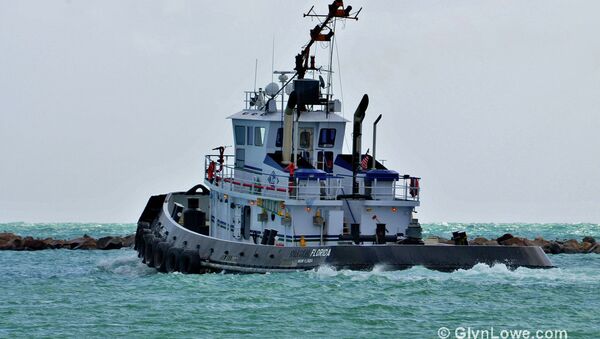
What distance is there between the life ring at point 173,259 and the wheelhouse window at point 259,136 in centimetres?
397

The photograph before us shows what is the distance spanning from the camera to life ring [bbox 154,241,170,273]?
44062mm

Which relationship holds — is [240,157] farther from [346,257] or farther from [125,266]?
[346,257]

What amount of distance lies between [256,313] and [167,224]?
45.0ft

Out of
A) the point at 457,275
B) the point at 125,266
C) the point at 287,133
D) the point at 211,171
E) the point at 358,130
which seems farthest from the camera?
the point at 125,266

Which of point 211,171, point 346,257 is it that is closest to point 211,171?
point 211,171

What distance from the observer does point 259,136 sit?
4369 cm

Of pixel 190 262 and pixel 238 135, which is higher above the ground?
pixel 238 135

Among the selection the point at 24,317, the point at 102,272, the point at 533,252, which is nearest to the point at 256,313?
the point at 24,317

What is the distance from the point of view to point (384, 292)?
3656 centimetres

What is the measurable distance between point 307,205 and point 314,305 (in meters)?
5.05

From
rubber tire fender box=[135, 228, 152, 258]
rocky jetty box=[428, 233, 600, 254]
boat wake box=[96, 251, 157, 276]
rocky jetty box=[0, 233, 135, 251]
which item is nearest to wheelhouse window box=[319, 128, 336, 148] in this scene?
boat wake box=[96, 251, 157, 276]

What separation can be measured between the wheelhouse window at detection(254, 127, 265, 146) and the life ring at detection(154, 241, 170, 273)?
4.21 meters

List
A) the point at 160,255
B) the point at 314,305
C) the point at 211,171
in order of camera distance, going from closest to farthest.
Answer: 1. the point at 314,305
2. the point at 160,255
3. the point at 211,171

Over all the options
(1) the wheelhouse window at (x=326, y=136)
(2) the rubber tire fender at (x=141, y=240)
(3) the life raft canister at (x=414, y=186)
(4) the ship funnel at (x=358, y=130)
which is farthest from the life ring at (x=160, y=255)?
(3) the life raft canister at (x=414, y=186)
